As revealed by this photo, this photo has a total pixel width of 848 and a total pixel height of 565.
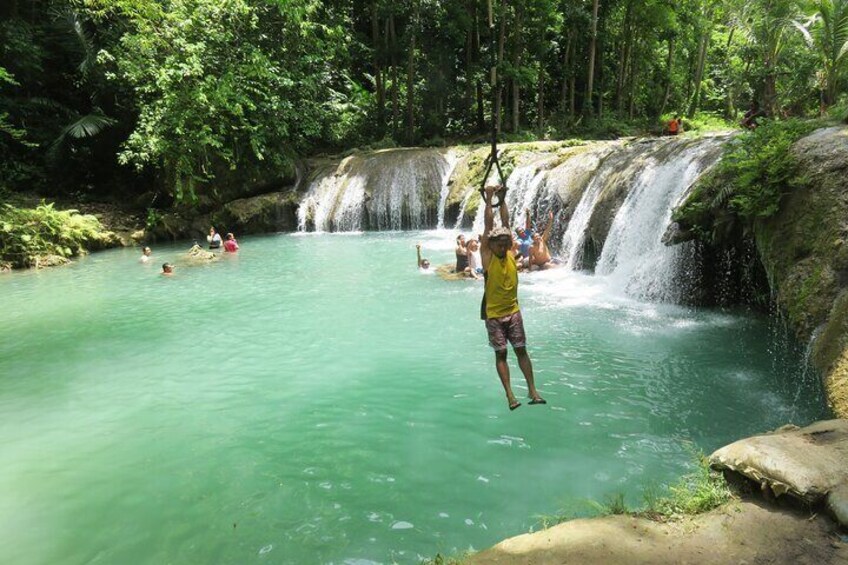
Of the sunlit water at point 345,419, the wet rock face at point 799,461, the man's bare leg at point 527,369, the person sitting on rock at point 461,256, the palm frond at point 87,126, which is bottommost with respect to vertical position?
the sunlit water at point 345,419

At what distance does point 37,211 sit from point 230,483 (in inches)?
675

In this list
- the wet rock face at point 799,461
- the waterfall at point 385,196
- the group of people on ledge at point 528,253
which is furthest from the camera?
the waterfall at point 385,196

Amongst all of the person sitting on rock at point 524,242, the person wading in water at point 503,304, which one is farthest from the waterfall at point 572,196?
the person wading in water at point 503,304

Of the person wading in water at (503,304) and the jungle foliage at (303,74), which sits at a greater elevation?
the jungle foliage at (303,74)

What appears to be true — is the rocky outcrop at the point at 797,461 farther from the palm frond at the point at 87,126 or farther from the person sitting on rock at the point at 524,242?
the palm frond at the point at 87,126

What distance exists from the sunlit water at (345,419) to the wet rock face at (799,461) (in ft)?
3.02

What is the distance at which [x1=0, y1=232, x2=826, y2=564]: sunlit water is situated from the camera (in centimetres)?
468

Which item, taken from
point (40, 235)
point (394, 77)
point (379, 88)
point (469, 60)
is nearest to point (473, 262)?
point (40, 235)

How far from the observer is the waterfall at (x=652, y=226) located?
35.6 ft

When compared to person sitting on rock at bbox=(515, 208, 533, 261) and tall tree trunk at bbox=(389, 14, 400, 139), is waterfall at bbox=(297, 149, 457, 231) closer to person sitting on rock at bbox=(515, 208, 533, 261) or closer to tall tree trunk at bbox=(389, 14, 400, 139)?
tall tree trunk at bbox=(389, 14, 400, 139)

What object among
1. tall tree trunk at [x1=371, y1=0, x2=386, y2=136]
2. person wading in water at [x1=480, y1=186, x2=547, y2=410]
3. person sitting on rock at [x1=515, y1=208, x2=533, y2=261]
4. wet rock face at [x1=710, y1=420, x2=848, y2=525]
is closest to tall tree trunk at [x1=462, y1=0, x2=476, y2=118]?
tall tree trunk at [x1=371, y1=0, x2=386, y2=136]

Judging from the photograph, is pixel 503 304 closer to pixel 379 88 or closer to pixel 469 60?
pixel 469 60

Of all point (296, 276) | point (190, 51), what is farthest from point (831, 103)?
point (190, 51)

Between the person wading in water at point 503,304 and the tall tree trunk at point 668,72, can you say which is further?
the tall tree trunk at point 668,72
